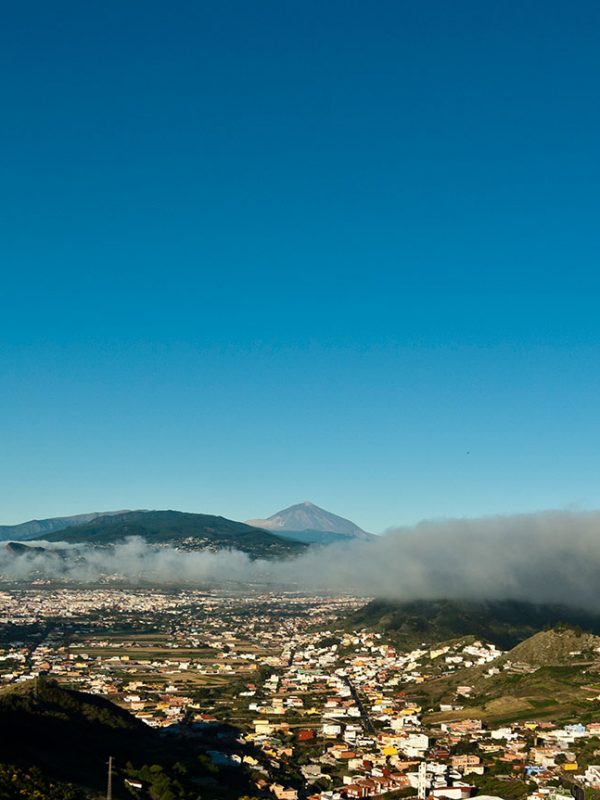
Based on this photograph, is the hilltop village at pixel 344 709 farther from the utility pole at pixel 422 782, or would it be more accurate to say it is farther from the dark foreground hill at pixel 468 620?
the dark foreground hill at pixel 468 620

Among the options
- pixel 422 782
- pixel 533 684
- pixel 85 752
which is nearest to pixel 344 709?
pixel 533 684

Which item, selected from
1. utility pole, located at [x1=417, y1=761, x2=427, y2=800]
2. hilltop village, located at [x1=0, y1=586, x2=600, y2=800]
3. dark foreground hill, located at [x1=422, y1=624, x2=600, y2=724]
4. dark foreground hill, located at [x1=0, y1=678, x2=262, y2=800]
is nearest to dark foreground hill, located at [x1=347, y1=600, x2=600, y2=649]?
hilltop village, located at [x1=0, y1=586, x2=600, y2=800]

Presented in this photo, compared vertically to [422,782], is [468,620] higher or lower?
higher

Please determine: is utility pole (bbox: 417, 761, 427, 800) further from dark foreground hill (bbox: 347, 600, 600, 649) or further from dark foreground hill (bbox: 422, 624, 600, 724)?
dark foreground hill (bbox: 347, 600, 600, 649)

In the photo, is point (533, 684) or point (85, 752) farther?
point (533, 684)

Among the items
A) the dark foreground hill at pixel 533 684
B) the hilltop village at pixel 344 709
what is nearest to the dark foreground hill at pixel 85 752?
the hilltop village at pixel 344 709

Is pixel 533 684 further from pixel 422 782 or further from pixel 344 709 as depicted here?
pixel 422 782
